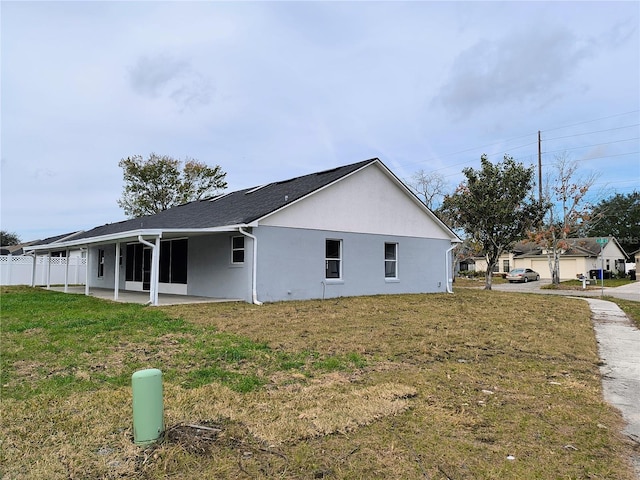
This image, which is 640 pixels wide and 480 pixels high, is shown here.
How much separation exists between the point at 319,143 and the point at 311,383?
59.5 feet

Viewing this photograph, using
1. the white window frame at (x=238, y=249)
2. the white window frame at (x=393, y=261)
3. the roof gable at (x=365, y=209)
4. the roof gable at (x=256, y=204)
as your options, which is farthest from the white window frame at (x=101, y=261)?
the white window frame at (x=393, y=261)

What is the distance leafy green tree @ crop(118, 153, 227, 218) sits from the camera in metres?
35.7

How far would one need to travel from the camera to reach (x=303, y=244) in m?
14.5

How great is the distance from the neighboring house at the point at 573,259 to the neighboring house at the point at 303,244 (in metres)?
23.5

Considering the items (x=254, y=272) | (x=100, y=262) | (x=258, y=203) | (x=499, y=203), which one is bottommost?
(x=254, y=272)

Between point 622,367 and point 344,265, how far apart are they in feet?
32.9

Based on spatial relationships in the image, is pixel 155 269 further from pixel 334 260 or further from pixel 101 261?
pixel 101 261

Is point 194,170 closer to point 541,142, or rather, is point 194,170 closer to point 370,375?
point 541,142

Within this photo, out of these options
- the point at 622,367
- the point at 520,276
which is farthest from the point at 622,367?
the point at 520,276

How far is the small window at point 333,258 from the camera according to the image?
50.6ft

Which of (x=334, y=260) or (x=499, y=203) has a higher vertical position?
(x=499, y=203)

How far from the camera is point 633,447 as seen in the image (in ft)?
11.4

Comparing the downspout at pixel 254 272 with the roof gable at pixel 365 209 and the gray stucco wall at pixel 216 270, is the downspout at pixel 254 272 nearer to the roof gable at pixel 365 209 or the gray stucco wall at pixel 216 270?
the gray stucco wall at pixel 216 270

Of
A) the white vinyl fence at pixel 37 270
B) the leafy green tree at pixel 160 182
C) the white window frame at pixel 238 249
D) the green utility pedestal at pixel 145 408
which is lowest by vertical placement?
the green utility pedestal at pixel 145 408
